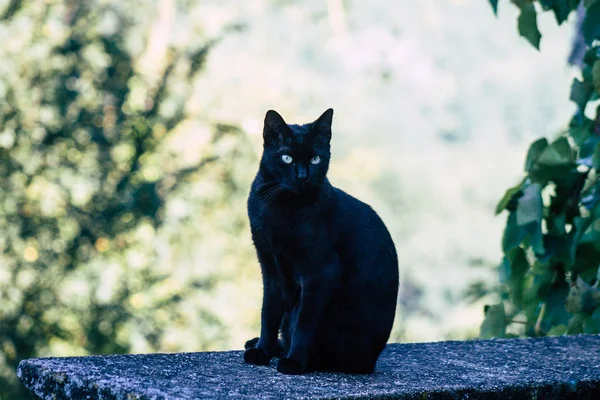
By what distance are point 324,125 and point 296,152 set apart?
4.8 inches

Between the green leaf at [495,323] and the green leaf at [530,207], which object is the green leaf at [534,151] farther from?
the green leaf at [495,323]

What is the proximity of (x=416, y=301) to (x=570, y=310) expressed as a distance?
11.1m

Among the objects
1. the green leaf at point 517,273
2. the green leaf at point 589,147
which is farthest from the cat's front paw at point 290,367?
the green leaf at point 589,147

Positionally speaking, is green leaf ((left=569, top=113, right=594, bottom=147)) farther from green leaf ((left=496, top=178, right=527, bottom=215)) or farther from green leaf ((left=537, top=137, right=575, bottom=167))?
green leaf ((left=496, top=178, right=527, bottom=215))

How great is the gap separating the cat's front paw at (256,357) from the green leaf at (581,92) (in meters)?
1.47

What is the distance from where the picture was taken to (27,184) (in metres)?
5.64

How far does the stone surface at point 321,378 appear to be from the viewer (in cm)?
158

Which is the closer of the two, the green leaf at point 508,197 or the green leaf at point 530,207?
the green leaf at point 530,207

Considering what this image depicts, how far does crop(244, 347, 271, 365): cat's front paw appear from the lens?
2.04 meters

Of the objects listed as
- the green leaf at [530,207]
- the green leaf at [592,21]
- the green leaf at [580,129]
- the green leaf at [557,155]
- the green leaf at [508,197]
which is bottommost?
the green leaf at [530,207]

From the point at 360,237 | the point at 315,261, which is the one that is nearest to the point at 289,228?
the point at 315,261

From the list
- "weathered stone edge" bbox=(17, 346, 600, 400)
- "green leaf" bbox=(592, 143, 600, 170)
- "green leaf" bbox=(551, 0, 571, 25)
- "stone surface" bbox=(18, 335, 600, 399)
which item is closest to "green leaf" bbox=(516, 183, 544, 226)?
"green leaf" bbox=(592, 143, 600, 170)

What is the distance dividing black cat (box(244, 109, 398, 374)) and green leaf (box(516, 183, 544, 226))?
2.23 feet

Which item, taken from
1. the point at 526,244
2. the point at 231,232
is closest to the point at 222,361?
the point at 526,244
